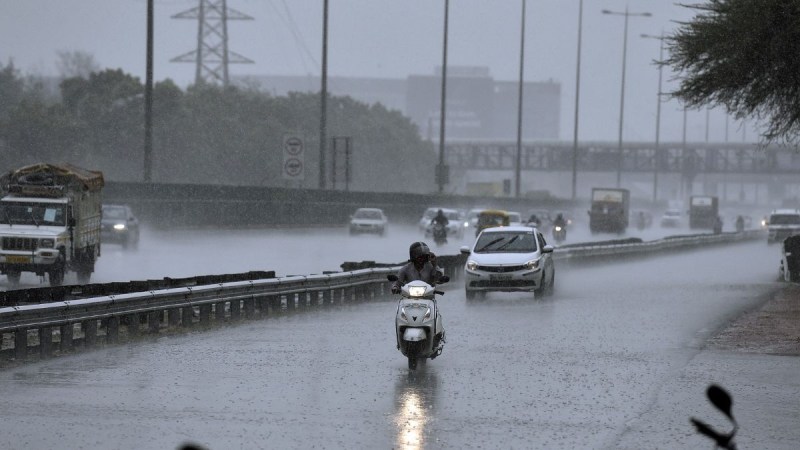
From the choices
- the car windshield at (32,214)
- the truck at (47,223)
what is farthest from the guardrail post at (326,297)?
the car windshield at (32,214)

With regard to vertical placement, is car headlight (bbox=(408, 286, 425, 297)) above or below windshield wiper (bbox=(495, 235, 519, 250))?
above

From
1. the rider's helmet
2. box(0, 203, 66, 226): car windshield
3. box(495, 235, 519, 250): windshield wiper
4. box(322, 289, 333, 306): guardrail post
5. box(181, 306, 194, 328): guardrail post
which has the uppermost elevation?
the rider's helmet

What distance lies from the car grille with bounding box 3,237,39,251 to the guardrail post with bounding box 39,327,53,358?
14.5 meters

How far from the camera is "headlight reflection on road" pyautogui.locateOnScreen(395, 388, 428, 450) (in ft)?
38.5

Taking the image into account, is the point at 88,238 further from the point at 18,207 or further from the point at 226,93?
the point at 226,93

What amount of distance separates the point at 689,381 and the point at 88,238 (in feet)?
71.1

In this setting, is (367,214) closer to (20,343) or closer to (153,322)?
(153,322)

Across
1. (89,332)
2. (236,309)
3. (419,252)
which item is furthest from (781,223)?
(419,252)

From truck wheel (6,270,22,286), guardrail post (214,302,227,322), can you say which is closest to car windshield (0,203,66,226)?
truck wheel (6,270,22,286)

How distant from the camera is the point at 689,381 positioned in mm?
16406

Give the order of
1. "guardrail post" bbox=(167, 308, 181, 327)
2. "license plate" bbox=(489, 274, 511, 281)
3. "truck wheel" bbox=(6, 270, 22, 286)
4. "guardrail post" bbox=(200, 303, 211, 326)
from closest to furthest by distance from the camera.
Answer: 1. "guardrail post" bbox=(167, 308, 181, 327)
2. "guardrail post" bbox=(200, 303, 211, 326)
3. "license plate" bbox=(489, 274, 511, 281)
4. "truck wheel" bbox=(6, 270, 22, 286)

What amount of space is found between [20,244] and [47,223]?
1352 millimetres

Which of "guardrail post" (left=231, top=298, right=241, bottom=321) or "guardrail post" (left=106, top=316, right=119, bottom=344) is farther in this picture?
"guardrail post" (left=231, top=298, right=241, bottom=321)

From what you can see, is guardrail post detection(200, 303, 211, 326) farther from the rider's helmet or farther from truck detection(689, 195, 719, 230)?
truck detection(689, 195, 719, 230)
